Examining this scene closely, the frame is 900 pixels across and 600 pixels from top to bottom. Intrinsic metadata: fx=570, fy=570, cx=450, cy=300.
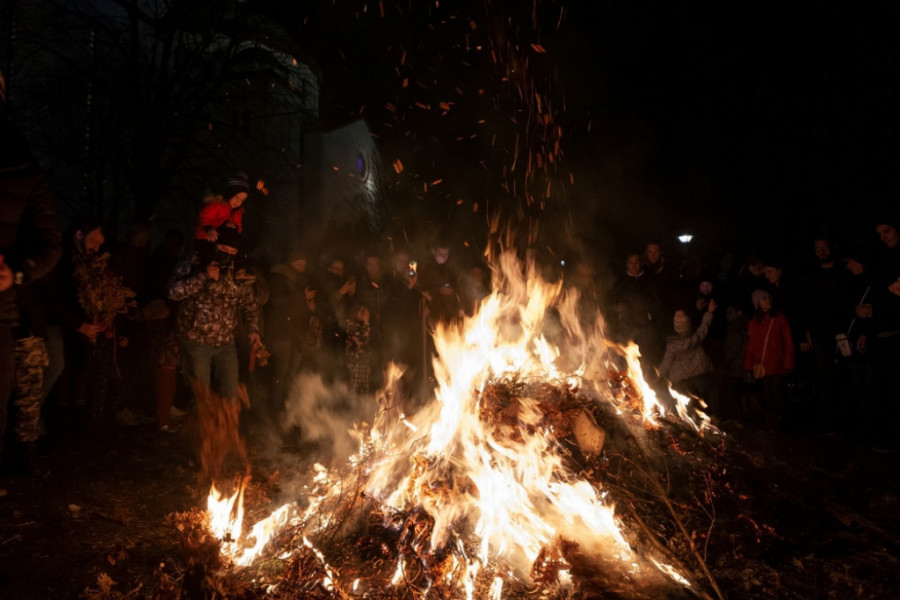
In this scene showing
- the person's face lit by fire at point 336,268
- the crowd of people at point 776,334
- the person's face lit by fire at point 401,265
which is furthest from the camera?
the person's face lit by fire at point 401,265

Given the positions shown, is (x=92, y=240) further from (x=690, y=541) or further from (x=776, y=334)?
(x=776, y=334)

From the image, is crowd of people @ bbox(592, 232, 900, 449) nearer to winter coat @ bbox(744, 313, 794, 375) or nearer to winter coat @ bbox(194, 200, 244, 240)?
winter coat @ bbox(744, 313, 794, 375)

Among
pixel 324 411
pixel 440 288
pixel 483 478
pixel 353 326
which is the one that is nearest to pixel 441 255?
pixel 440 288

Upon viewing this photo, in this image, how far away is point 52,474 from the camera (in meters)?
4.79

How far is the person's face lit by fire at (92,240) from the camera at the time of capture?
18.2 ft

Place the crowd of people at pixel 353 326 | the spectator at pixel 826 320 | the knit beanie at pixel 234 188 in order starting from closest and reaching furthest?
the crowd of people at pixel 353 326 → the knit beanie at pixel 234 188 → the spectator at pixel 826 320

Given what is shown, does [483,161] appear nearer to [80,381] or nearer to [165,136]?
[165,136]

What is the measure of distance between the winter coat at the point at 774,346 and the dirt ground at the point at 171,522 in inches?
62.7

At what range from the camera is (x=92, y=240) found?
18.3 ft

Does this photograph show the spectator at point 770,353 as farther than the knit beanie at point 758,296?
No

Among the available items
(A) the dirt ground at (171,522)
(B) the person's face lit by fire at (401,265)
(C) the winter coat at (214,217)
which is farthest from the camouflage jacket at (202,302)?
(B) the person's face lit by fire at (401,265)

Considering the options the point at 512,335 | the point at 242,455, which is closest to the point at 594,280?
the point at 512,335

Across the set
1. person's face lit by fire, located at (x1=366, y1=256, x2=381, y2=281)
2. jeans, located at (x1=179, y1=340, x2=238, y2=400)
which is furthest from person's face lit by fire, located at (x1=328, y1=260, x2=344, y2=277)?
jeans, located at (x1=179, y1=340, x2=238, y2=400)

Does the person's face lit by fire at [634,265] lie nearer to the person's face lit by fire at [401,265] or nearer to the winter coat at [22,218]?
the person's face lit by fire at [401,265]
